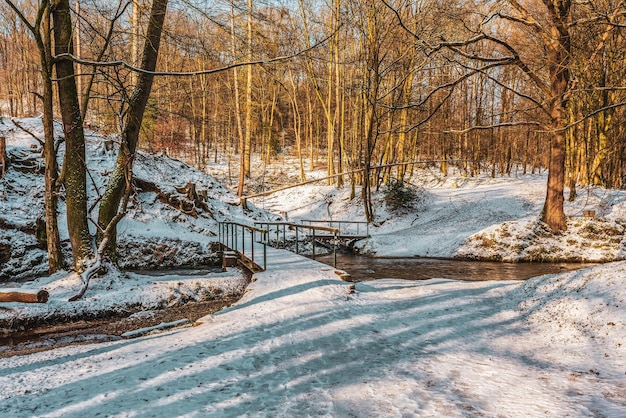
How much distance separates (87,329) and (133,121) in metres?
4.51

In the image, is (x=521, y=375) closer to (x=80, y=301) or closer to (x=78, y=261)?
(x=80, y=301)

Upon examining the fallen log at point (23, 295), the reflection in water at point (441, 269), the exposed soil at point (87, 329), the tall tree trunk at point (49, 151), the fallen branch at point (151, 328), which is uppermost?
the tall tree trunk at point (49, 151)

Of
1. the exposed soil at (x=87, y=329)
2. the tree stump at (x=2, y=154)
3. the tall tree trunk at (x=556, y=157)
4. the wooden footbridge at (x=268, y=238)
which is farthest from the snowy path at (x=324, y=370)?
the tree stump at (x=2, y=154)

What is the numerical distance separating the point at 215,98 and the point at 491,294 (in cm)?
3423

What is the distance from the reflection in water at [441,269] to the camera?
11086mm

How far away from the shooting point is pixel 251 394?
3473 millimetres

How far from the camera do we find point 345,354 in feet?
14.7

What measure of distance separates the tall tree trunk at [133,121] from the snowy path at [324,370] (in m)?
4.19

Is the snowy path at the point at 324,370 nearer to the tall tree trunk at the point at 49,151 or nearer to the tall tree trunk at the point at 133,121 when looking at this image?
the tall tree trunk at the point at 49,151

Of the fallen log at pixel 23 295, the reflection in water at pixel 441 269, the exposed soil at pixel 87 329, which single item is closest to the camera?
the exposed soil at pixel 87 329

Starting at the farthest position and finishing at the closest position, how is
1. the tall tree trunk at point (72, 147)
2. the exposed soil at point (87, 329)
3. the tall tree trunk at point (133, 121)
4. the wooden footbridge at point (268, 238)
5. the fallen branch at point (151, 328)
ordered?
the wooden footbridge at point (268, 238)
the tall tree trunk at point (72, 147)
the tall tree trunk at point (133, 121)
the fallen branch at point (151, 328)
the exposed soil at point (87, 329)

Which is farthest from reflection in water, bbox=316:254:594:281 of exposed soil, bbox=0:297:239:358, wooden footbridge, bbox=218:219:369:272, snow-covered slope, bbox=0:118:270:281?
snow-covered slope, bbox=0:118:270:281

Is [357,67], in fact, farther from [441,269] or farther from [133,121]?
[133,121]

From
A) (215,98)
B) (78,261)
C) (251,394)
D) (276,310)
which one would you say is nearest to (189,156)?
(215,98)
